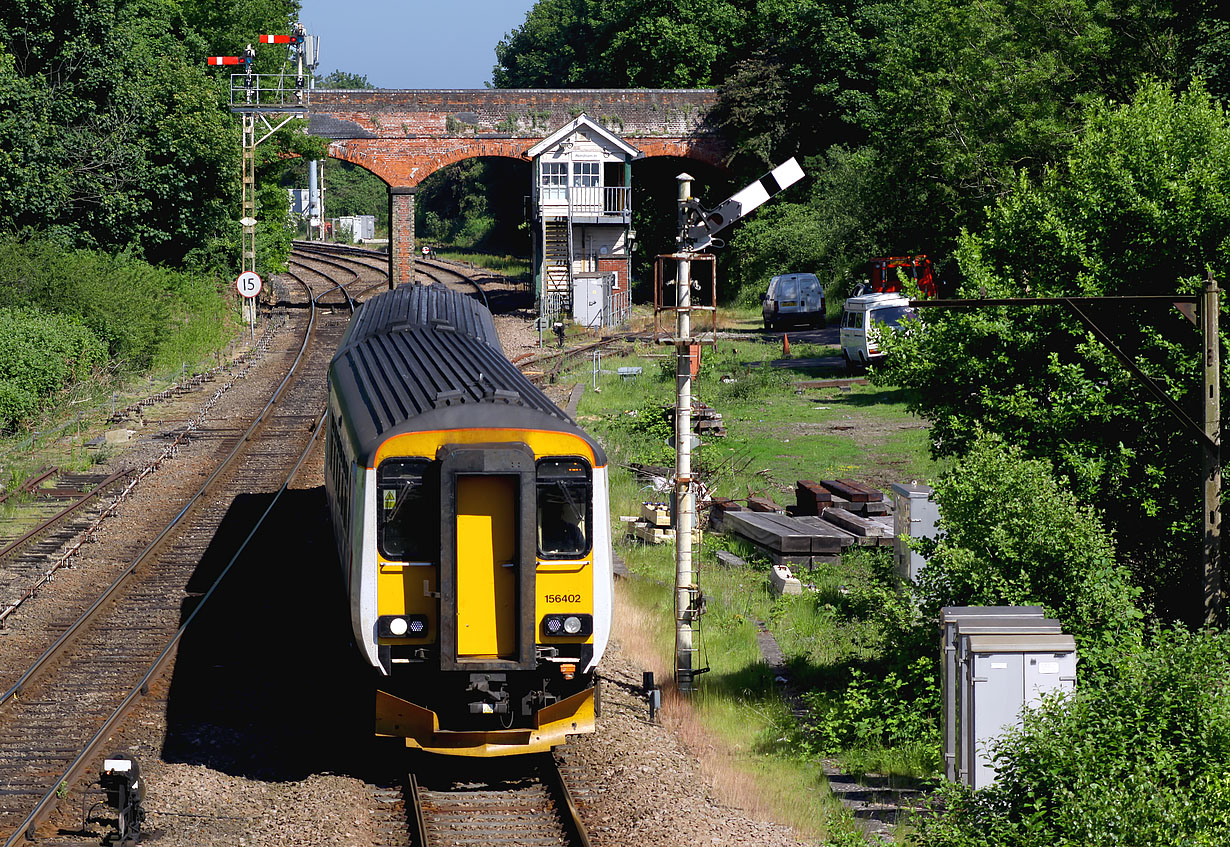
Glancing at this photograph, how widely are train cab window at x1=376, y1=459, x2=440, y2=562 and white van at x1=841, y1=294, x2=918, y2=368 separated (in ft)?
74.8

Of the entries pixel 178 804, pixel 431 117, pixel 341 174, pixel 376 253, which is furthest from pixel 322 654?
pixel 341 174

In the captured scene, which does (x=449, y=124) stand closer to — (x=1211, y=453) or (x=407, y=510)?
(x=407, y=510)

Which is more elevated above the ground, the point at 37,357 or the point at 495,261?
the point at 495,261

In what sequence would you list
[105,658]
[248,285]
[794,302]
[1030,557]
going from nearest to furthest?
[1030,557], [105,658], [248,285], [794,302]

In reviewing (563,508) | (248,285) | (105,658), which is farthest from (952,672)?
(248,285)

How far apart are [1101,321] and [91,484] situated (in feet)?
53.4

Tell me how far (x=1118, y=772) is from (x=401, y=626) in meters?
5.35

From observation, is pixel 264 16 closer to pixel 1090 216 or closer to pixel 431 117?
pixel 431 117

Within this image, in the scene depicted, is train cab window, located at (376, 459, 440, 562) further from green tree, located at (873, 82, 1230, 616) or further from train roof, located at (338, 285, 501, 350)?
green tree, located at (873, 82, 1230, 616)

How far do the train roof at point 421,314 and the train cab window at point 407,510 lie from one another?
4.89 meters

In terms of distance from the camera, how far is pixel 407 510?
34.6ft

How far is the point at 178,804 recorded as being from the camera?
410 inches

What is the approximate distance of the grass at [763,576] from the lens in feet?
38.3

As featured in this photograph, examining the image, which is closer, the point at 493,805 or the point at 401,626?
the point at 401,626
